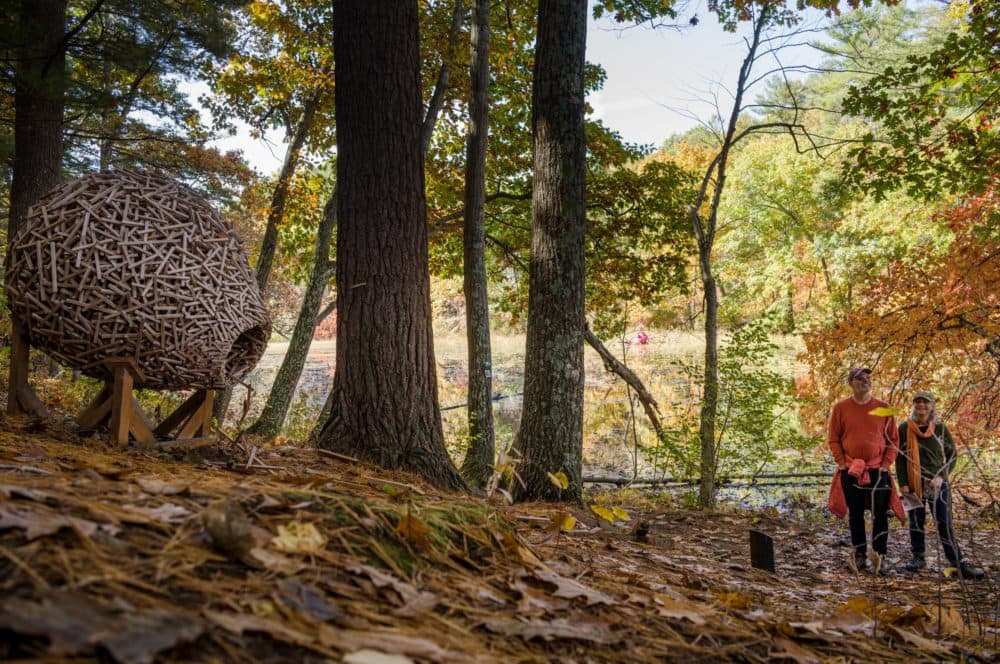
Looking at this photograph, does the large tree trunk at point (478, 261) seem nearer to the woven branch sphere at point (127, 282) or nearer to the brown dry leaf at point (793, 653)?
the woven branch sphere at point (127, 282)

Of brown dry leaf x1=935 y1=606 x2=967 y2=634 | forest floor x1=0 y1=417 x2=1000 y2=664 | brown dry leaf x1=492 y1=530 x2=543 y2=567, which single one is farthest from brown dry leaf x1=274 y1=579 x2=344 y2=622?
brown dry leaf x1=935 y1=606 x2=967 y2=634

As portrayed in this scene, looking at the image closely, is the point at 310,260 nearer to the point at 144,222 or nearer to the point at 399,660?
the point at 144,222

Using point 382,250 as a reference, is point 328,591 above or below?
below

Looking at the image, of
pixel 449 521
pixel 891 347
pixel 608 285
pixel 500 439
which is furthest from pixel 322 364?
pixel 449 521

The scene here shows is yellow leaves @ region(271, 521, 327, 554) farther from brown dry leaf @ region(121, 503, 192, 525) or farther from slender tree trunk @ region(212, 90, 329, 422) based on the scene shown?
slender tree trunk @ region(212, 90, 329, 422)

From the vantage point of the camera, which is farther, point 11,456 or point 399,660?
point 11,456

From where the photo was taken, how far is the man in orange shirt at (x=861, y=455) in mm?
5586

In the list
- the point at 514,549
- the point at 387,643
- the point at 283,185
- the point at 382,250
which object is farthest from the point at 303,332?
the point at 387,643

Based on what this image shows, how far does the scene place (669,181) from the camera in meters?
9.91

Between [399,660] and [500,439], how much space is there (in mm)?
14892

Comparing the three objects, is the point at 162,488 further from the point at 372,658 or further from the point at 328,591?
the point at 372,658

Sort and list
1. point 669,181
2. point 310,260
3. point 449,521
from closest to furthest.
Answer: point 449,521 → point 669,181 → point 310,260

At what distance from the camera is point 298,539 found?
1.58m

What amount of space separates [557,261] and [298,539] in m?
4.39
